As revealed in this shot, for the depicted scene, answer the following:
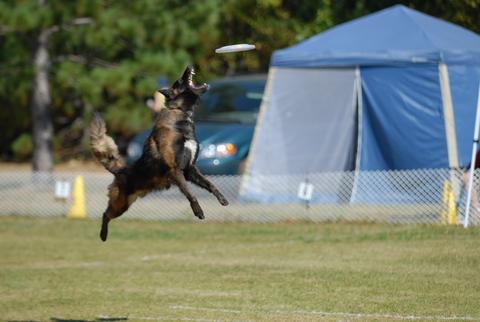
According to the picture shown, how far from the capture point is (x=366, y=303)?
28.0 feet

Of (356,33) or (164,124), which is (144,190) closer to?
(164,124)

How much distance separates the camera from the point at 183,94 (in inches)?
333

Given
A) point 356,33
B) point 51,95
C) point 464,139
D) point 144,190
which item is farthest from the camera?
point 51,95

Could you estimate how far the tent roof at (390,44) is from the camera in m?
14.5

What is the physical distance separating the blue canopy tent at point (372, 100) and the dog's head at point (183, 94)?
22.2 feet

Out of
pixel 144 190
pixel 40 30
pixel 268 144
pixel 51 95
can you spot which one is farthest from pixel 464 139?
pixel 51 95

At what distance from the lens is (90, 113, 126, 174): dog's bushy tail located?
328 inches

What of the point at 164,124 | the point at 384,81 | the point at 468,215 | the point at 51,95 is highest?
the point at 164,124

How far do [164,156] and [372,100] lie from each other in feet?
25.3

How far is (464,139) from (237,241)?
3.82 m

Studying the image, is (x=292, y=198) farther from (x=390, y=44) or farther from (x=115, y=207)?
(x=115, y=207)

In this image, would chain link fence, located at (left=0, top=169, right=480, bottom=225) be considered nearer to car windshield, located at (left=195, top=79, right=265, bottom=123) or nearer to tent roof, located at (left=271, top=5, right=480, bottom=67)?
car windshield, located at (left=195, top=79, right=265, bottom=123)

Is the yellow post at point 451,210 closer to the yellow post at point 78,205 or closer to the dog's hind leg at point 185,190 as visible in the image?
the dog's hind leg at point 185,190

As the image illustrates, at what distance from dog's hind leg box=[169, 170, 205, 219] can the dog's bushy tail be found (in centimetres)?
48
